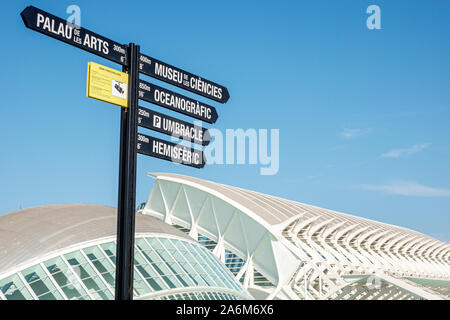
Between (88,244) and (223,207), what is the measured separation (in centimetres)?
2239

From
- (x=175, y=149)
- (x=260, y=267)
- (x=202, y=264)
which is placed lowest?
(x=260, y=267)

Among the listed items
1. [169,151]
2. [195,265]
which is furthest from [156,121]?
[195,265]

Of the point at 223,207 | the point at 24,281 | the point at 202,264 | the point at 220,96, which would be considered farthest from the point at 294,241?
the point at 220,96

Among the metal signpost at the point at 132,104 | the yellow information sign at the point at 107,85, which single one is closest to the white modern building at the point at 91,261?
the metal signpost at the point at 132,104

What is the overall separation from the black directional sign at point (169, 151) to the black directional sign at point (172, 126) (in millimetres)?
204

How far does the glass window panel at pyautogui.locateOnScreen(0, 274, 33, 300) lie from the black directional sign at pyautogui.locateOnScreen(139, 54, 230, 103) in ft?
23.9

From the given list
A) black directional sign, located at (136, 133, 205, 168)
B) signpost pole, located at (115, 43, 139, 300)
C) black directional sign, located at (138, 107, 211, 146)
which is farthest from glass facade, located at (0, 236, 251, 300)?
signpost pole, located at (115, 43, 139, 300)

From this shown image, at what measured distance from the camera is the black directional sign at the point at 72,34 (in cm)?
753

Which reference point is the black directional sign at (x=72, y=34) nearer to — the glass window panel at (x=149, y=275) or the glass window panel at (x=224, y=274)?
the glass window panel at (x=149, y=275)

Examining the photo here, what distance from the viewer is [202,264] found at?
717 inches

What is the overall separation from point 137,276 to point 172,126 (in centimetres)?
700

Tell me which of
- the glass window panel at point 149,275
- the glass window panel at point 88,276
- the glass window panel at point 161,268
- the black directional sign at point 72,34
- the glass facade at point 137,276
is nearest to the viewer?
the black directional sign at point 72,34
